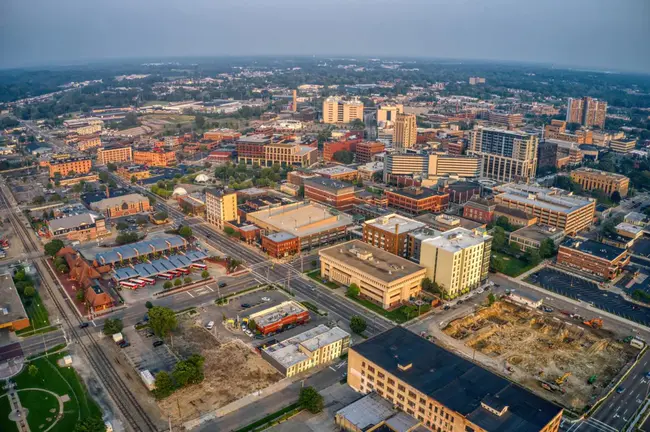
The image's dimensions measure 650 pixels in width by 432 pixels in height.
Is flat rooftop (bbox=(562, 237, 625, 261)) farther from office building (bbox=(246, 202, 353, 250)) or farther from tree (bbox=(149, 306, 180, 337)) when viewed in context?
tree (bbox=(149, 306, 180, 337))

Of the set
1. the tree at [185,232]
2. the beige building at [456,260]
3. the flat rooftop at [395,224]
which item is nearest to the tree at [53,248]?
the tree at [185,232]

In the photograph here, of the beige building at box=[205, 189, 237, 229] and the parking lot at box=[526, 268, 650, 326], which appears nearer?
the parking lot at box=[526, 268, 650, 326]

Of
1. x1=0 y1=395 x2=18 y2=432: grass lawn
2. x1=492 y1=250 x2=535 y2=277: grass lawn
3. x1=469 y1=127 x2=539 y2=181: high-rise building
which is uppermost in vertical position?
x1=469 y1=127 x2=539 y2=181: high-rise building

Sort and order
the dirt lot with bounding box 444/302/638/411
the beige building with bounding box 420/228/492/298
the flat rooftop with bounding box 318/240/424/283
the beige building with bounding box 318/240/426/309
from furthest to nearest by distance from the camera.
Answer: the beige building with bounding box 420/228/492/298 → the flat rooftop with bounding box 318/240/424/283 → the beige building with bounding box 318/240/426/309 → the dirt lot with bounding box 444/302/638/411

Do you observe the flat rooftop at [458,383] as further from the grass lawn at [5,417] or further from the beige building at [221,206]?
the beige building at [221,206]

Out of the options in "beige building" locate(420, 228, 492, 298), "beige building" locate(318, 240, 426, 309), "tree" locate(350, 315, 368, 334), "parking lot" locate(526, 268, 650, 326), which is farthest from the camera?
"beige building" locate(420, 228, 492, 298)

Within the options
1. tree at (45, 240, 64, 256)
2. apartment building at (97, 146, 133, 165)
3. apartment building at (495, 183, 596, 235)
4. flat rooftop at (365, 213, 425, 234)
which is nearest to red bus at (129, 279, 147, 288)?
tree at (45, 240, 64, 256)

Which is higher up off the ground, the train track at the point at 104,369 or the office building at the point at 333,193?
the office building at the point at 333,193
